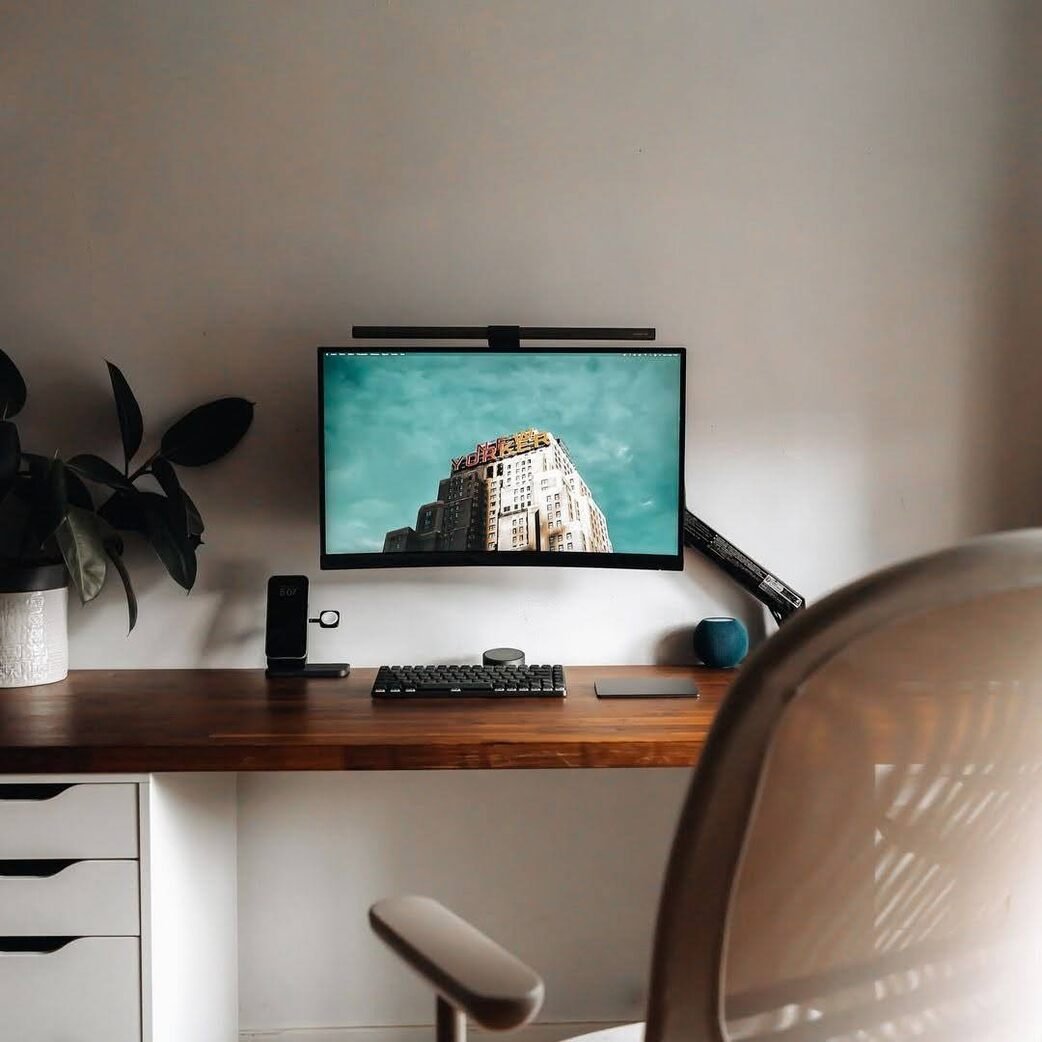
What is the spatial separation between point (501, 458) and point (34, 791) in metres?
0.97

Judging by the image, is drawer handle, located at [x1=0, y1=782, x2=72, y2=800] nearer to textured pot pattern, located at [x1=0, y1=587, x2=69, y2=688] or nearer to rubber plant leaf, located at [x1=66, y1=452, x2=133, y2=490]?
textured pot pattern, located at [x1=0, y1=587, x2=69, y2=688]

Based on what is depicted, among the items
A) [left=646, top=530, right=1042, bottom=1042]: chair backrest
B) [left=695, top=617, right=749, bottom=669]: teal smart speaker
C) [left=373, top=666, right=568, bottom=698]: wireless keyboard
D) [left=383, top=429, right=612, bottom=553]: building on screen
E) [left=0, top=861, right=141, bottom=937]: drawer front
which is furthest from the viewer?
[left=695, top=617, right=749, bottom=669]: teal smart speaker

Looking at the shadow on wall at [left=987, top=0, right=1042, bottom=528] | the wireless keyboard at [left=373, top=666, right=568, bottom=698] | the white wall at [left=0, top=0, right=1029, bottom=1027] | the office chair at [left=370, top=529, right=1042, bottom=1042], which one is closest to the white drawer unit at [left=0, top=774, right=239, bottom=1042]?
the wireless keyboard at [left=373, top=666, right=568, bottom=698]

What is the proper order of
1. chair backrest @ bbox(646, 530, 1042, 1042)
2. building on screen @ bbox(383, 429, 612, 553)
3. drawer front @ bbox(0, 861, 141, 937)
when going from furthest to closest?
building on screen @ bbox(383, 429, 612, 553)
drawer front @ bbox(0, 861, 141, 937)
chair backrest @ bbox(646, 530, 1042, 1042)

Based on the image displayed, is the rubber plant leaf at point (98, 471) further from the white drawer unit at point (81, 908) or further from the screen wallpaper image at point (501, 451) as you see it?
the white drawer unit at point (81, 908)

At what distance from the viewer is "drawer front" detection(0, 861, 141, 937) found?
4.89ft

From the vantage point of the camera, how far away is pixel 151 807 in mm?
1514

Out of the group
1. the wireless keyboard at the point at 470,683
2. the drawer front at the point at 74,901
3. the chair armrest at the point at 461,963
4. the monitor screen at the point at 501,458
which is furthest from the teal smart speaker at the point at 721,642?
the chair armrest at the point at 461,963

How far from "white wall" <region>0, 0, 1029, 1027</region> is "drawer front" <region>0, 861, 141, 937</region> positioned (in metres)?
0.60

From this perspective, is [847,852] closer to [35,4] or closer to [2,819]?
[2,819]

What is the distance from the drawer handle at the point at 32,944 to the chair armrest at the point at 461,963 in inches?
36.0

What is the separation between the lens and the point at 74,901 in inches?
58.9

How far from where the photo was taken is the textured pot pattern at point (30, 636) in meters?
1.84

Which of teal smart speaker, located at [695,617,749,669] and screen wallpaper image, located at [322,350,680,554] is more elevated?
screen wallpaper image, located at [322,350,680,554]
